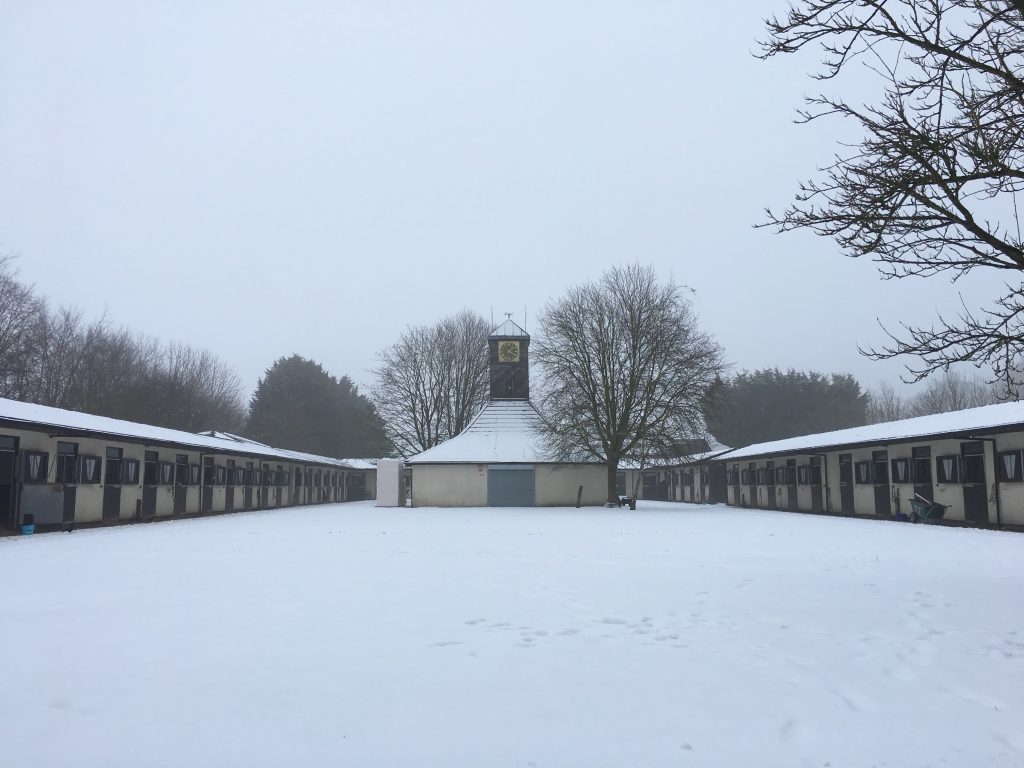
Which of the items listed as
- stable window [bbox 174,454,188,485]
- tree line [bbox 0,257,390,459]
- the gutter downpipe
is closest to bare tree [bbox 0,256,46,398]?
tree line [bbox 0,257,390,459]

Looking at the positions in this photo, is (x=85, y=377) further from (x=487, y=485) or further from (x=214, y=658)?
(x=214, y=658)

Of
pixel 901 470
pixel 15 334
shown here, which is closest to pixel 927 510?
pixel 901 470

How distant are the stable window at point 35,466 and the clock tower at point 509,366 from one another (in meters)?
27.9

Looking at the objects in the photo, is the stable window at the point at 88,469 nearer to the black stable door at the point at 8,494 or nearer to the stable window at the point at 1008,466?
the black stable door at the point at 8,494

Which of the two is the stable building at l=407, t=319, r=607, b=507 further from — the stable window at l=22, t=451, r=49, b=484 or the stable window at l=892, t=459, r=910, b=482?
the stable window at l=22, t=451, r=49, b=484

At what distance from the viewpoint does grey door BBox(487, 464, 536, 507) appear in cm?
3988

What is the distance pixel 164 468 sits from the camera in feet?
92.6

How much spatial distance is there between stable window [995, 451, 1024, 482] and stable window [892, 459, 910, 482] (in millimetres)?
4405

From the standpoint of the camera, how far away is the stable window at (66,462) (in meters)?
21.5

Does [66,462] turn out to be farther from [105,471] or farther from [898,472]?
[898,472]

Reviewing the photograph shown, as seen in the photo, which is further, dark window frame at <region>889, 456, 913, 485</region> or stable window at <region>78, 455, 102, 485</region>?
dark window frame at <region>889, 456, 913, 485</region>

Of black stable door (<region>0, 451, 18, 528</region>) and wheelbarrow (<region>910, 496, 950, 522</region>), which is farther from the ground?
black stable door (<region>0, 451, 18, 528</region>)

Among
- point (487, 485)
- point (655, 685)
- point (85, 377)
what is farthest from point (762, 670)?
point (85, 377)

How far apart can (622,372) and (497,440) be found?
895 cm
